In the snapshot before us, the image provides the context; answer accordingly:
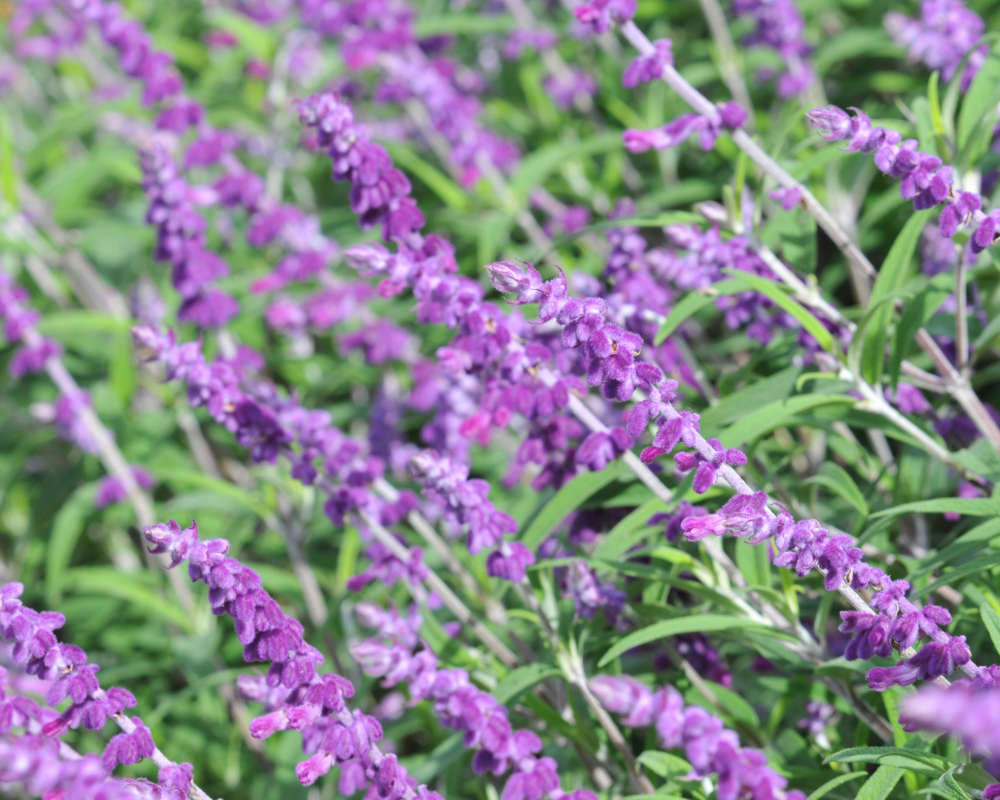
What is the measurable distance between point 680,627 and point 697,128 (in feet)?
5.35

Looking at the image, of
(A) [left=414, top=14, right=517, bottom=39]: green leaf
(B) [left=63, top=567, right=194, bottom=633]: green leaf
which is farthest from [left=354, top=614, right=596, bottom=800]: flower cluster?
(A) [left=414, top=14, right=517, bottom=39]: green leaf

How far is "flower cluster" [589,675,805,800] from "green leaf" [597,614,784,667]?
29cm

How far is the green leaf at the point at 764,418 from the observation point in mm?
2893

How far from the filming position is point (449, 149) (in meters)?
6.29

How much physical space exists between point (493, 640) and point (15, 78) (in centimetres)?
791

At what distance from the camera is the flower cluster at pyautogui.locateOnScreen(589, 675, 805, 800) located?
198cm

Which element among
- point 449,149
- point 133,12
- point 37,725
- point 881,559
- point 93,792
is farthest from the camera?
point 133,12

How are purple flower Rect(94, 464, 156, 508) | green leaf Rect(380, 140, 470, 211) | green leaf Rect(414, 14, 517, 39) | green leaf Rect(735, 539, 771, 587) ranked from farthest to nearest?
green leaf Rect(414, 14, 517, 39) < green leaf Rect(380, 140, 470, 211) < purple flower Rect(94, 464, 156, 508) < green leaf Rect(735, 539, 771, 587)

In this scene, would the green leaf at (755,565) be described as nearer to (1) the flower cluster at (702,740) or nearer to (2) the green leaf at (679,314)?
(2) the green leaf at (679,314)

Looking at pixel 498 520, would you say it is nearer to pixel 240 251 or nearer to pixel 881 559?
pixel 881 559

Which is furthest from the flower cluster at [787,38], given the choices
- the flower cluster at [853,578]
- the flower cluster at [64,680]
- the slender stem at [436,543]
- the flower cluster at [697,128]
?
the flower cluster at [64,680]

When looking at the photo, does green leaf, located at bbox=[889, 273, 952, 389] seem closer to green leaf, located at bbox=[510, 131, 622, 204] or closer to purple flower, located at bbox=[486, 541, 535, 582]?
purple flower, located at bbox=[486, 541, 535, 582]

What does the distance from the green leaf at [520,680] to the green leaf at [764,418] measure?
0.87m

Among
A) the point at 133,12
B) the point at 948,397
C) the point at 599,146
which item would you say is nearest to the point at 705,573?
the point at 948,397
